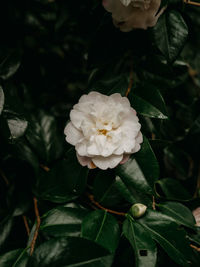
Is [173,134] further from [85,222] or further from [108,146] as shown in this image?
[85,222]

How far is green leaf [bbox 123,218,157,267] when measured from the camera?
0.65 meters

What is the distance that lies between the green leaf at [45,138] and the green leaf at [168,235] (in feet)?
1.47

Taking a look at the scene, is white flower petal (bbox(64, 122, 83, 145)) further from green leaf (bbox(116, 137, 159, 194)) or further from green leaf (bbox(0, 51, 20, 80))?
green leaf (bbox(0, 51, 20, 80))

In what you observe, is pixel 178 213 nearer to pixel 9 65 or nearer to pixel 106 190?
pixel 106 190

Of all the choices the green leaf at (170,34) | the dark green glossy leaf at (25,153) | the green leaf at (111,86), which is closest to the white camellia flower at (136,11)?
the green leaf at (170,34)

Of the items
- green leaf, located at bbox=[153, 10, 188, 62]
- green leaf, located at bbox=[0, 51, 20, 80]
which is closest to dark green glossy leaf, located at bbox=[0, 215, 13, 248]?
green leaf, located at bbox=[0, 51, 20, 80]

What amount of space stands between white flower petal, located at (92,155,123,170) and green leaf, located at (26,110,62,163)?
0.35 m

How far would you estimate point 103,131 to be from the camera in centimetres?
79

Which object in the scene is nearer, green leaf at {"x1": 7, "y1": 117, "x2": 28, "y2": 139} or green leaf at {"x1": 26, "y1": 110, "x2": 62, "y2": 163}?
green leaf at {"x1": 7, "y1": 117, "x2": 28, "y2": 139}

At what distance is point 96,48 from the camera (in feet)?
3.20

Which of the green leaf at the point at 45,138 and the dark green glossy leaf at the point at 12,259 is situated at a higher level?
the green leaf at the point at 45,138

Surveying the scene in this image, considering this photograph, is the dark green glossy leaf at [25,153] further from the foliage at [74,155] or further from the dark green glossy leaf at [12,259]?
the dark green glossy leaf at [12,259]

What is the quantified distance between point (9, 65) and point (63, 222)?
601mm

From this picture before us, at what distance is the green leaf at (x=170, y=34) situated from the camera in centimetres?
82
